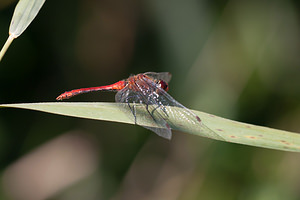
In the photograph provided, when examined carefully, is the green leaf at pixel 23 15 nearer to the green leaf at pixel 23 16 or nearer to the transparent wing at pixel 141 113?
the green leaf at pixel 23 16

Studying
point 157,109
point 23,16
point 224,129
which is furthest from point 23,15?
point 224,129

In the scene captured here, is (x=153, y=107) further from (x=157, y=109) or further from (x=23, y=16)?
(x=23, y=16)

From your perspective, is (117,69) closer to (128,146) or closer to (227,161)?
(128,146)

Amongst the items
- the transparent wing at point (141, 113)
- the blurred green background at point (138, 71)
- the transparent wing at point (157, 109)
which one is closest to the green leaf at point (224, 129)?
the transparent wing at point (157, 109)

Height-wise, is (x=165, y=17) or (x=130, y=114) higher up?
(x=165, y=17)

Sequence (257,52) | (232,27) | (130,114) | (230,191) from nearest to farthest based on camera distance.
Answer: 1. (130,114)
2. (230,191)
3. (257,52)
4. (232,27)

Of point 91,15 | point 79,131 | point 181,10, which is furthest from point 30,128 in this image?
point 181,10

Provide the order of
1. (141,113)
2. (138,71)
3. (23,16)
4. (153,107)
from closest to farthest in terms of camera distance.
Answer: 1. (23,16)
2. (141,113)
3. (153,107)
4. (138,71)
